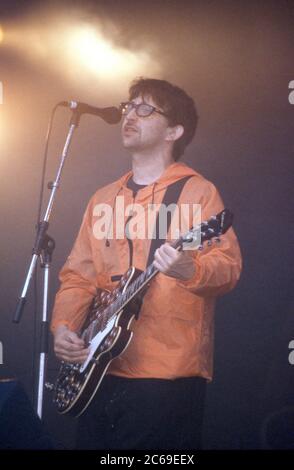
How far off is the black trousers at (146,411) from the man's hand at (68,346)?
131 millimetres

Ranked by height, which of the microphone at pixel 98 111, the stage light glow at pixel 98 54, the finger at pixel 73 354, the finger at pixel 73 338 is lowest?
the finger at pixel 73 354

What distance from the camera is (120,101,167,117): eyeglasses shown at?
8.34 ft

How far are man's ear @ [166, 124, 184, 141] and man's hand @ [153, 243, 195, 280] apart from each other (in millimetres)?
725

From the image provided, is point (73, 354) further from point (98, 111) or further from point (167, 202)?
point (98, 111)

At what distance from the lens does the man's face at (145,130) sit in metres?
2.54

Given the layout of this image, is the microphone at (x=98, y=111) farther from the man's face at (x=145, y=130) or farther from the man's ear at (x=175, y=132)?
the man's ear at (x=175, y=132)

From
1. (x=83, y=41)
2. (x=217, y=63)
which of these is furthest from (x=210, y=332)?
(x=83, y=41)

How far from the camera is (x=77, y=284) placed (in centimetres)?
245

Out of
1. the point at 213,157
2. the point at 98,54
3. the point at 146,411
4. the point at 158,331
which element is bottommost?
the point at 146,411

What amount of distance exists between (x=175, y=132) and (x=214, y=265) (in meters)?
A: 0.72

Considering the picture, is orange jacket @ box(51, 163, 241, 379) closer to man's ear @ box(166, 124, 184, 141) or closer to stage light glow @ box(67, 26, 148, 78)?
man's ear @ box(166, 124, 184, 141)

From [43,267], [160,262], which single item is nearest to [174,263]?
[160,262]

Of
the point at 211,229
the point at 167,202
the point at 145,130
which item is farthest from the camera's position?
the point at 145,130

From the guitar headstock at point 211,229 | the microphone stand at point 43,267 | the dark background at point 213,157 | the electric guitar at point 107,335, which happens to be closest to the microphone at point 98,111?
the dark background at point 213,157
